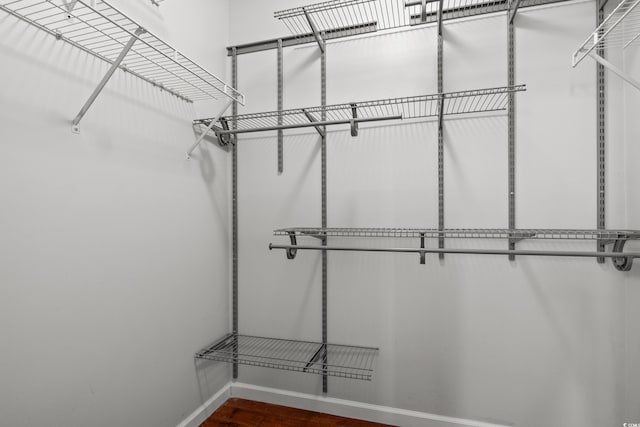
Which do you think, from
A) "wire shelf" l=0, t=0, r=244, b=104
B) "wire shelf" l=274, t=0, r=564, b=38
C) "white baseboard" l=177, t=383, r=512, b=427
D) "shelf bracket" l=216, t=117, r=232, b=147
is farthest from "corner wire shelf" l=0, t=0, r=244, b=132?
"white baseboard" l=177, t=383, r=512, b=427

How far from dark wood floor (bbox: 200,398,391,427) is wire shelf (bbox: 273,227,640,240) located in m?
1.13

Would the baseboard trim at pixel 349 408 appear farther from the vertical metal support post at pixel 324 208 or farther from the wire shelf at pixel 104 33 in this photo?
the wire shelf at pixel 104 33

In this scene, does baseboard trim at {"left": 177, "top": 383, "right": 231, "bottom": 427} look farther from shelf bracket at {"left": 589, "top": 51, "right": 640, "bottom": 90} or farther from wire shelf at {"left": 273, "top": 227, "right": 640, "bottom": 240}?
shelf bracket at {"left": 589, "top": 51, "right": 640, "bottom": 90}

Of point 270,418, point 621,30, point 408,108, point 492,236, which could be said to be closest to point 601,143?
point 621,30

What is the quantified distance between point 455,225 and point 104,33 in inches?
70.7

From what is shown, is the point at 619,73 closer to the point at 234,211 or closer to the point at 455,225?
the point at 455,225

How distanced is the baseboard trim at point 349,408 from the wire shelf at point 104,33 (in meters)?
1.92

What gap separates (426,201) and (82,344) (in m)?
1.78

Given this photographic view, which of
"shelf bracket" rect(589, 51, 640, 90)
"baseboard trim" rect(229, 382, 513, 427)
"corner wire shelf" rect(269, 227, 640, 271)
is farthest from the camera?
"baseboard trim" rect(229, 382, 513, 427)

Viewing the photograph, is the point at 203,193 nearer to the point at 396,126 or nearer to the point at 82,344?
the point at 82,344

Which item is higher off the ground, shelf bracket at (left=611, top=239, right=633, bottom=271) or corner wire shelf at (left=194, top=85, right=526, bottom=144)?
corner wire shelf at (left=194, top=85, right=526, bottom=144)

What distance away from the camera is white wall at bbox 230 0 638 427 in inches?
63.3

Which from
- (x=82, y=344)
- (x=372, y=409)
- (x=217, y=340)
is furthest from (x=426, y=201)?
(x=82, y=344)

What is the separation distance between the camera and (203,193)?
1.92 m
